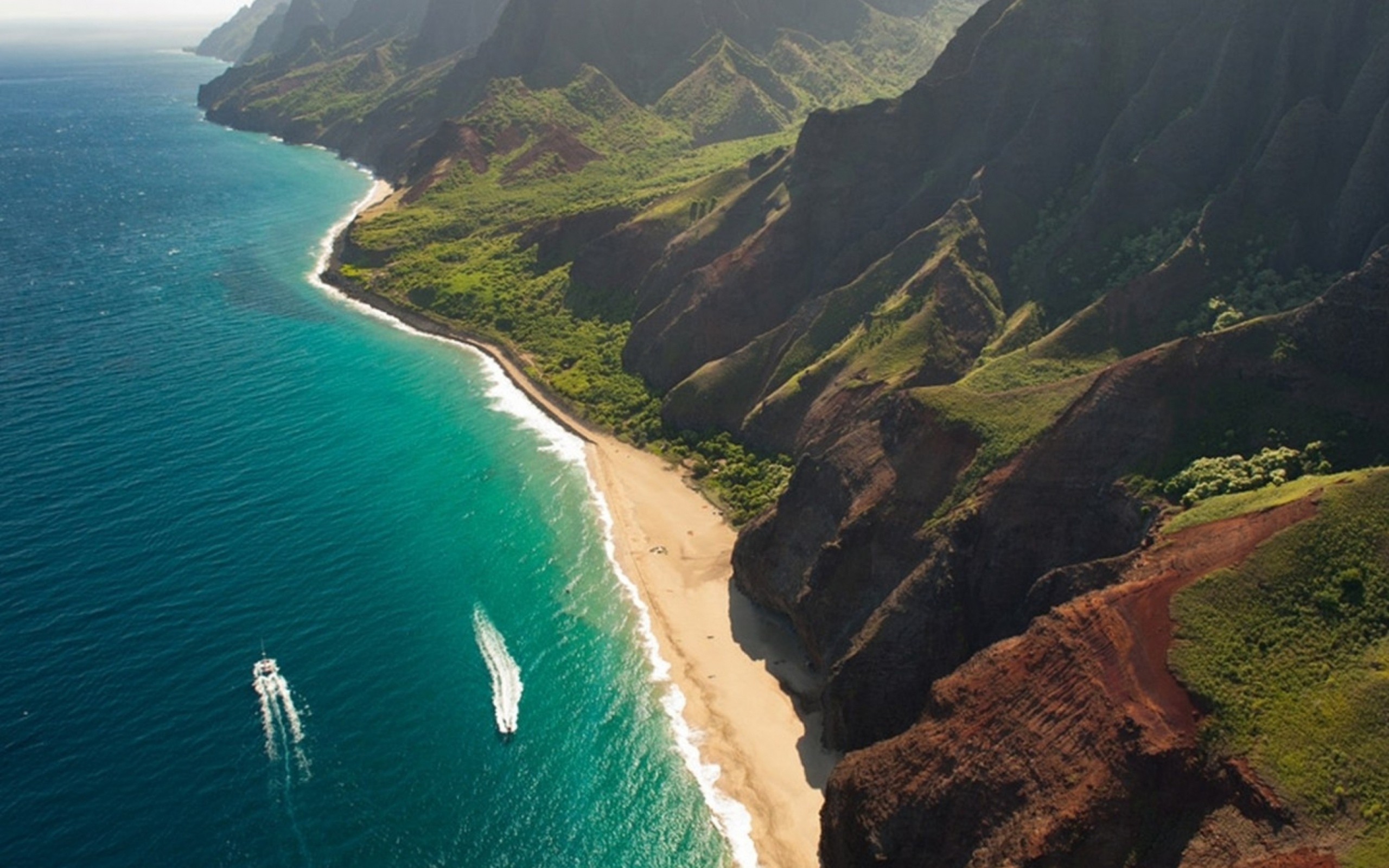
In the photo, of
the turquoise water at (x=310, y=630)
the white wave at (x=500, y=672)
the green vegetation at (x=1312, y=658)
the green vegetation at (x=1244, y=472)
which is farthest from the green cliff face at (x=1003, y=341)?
the white wave at (x=500, y=672)

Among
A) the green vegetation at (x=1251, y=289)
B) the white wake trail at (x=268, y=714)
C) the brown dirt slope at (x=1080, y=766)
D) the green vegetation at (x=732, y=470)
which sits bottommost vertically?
the white wake trail at (x=268, y=714)

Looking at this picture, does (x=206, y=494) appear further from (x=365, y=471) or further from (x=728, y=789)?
(x=728, y=789)

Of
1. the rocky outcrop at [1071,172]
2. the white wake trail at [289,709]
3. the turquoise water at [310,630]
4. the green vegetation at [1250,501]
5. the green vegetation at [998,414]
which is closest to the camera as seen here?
the green vegetation at [1250,501]

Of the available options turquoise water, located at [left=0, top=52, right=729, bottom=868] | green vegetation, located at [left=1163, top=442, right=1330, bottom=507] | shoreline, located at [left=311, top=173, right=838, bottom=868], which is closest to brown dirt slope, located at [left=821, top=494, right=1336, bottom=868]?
green vegetation, located at [left=1163, top=442, right=1330, bottom=507]

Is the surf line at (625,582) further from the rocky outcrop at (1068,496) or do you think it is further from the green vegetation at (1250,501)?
the green vegetation at (1250,501)

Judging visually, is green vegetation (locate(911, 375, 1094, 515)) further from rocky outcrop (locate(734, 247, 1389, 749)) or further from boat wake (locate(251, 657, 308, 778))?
boat wake (locate(251, 657, 308, 778))

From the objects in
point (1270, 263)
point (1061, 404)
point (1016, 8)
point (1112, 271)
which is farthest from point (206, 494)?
point (1016, 8)
